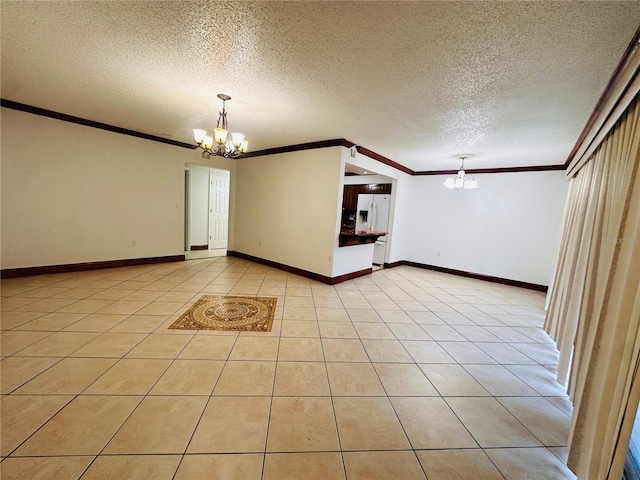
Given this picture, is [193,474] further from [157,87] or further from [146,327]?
[157,87]

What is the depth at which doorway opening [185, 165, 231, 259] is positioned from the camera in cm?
650

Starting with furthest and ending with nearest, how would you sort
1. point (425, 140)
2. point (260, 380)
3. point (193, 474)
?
point (425, 140)
point (260, 380)
point (193, 474)

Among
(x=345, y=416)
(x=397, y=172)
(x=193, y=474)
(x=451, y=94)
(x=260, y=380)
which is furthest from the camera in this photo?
(x=397, y=172)

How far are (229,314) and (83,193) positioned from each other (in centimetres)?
364

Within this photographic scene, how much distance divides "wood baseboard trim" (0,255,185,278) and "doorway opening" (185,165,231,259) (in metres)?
1.01

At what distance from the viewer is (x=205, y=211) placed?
6.83 meters

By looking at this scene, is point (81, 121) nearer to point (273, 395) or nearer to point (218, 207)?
point (218, 207)

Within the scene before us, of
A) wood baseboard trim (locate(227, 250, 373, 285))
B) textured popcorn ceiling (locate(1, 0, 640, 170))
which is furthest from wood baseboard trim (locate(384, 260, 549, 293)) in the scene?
textured popcorn ceiling (locate(1, 0, 640, 170))

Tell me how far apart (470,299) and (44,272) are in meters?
7.21

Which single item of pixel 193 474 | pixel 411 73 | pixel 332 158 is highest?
pixel 411 73

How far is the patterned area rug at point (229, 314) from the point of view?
2701mm

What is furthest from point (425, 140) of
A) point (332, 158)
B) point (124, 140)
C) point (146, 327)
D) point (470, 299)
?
point (124, 140)

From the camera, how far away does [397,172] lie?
19.5 ft

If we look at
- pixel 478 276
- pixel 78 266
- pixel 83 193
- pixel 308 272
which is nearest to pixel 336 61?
pixel 308 272
